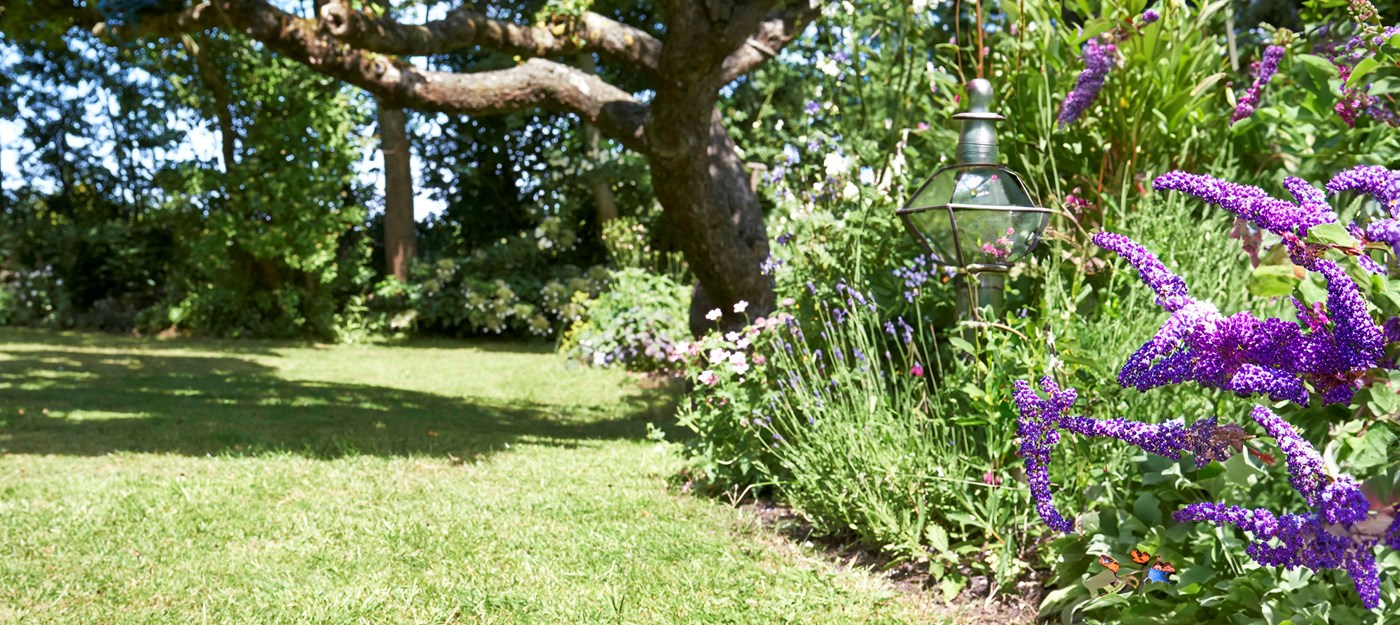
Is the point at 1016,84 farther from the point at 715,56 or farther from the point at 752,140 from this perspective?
the point at 752,140

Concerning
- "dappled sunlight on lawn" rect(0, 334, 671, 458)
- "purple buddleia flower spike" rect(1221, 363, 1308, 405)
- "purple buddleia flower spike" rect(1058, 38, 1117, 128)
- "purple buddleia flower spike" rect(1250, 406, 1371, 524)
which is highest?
"purple buddleia flower spike" rect(1058, 38, 1117, 128)

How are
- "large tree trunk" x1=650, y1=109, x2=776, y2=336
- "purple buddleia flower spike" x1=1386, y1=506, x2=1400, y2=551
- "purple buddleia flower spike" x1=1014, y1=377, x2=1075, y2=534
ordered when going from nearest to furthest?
1. "purple buddleia flower spike" x1=1386, y1=506, x2=1400, y2=551
2. "purple buddleia flower spike" x1=1014, y1=377, x2=1075, y2=534
3. "large tree trunk" x1=650, y1=109, x2=776, y2=336

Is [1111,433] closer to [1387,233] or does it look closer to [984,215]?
[1387,233]

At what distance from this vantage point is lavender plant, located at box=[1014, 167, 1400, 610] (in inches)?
52.2

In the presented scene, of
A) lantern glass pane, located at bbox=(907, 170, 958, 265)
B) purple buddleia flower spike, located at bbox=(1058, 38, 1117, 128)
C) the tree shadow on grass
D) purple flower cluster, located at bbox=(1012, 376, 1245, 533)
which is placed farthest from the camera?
the tree shadow on grass

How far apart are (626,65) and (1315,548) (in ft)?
17.1

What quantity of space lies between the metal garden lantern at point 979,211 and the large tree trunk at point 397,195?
10.7 meters

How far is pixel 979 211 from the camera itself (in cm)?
283

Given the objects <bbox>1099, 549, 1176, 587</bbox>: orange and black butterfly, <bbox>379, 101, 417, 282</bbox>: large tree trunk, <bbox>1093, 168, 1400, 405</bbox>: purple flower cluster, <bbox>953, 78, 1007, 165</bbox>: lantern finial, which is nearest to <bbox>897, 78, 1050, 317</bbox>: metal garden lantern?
<bbox>953, 78, 1007, 165</bbox>: lantern finial

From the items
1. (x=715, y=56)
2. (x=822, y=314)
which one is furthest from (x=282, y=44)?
(x=822, y=314)

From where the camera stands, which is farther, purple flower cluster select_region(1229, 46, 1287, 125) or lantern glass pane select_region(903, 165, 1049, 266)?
purple flower cluster select_region(1229, 46, 1287, 125)

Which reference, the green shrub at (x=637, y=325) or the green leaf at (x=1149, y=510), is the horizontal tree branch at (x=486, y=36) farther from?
the green leaf at (x=1149, y=510)

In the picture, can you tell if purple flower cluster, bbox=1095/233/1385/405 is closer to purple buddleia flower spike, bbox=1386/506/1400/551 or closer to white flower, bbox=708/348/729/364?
purple buddleia flower spike, bbox=1386/506/1400/551

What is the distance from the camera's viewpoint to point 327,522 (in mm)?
3551
